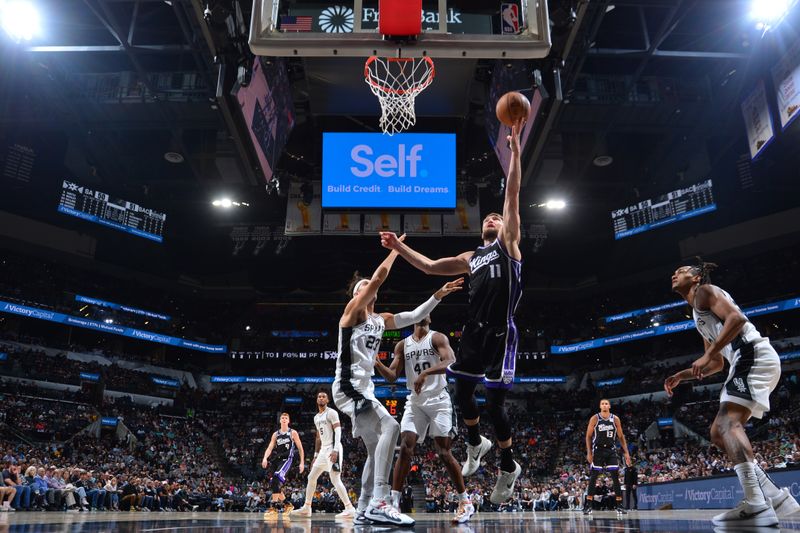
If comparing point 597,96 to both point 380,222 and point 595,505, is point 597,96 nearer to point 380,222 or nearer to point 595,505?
point 380,222

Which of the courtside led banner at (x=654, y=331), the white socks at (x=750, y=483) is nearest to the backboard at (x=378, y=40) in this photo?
the white socks at (x=750, y=483)

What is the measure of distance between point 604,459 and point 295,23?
8.67 m

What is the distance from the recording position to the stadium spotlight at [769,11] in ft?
37.3

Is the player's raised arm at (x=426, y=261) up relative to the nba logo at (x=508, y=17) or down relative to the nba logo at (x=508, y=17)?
down

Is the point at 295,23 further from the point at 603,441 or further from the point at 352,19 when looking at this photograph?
the point at 603,441

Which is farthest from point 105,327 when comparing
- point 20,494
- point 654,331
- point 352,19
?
point 654,331

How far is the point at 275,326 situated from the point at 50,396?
44.0ft

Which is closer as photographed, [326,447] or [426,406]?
[426,406]

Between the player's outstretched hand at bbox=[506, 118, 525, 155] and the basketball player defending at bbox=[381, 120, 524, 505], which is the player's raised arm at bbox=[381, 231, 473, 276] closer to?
the basketball player defending at bbox=[381, 120, 524, 505]

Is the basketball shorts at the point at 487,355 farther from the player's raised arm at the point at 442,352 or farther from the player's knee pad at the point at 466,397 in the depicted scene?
the player's raised arm at the point at 442,352

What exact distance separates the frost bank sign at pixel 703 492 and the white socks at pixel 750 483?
675 centimetres

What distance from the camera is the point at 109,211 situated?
73.0 ft

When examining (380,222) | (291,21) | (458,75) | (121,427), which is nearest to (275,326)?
(121,427)

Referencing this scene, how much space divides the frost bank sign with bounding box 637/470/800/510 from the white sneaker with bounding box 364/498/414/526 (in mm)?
8299
